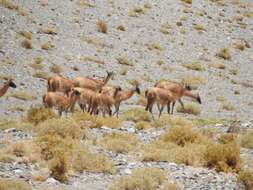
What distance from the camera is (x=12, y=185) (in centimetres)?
1109

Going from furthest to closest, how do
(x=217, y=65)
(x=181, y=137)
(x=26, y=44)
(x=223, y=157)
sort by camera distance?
(x=217, y=65)
(x=26, y=44)
(x=181, y=137)
(x=223, y=157)

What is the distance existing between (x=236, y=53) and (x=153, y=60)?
7.06 meters

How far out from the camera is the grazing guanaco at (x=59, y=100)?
21500 millimetres

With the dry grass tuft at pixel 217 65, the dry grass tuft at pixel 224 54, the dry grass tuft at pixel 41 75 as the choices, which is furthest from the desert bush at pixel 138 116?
the dry grass tuft at pixel 224 54

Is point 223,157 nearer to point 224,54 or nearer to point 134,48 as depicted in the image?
point 134,48

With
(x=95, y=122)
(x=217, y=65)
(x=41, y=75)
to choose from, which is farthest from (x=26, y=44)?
(x=95, y=122)

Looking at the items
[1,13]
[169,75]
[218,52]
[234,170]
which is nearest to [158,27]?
[218,52]

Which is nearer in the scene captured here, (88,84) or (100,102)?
(100,102)

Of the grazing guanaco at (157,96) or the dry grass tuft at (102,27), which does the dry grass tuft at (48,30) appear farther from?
the grazing guanaco at (157,96)

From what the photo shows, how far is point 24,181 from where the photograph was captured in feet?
39.6

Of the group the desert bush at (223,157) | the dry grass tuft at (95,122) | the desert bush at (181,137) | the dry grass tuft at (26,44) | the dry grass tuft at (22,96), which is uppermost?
the desert bush at (223,157)

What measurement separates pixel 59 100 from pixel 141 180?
9.82 m

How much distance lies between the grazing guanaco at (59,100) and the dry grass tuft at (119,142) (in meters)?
5.08

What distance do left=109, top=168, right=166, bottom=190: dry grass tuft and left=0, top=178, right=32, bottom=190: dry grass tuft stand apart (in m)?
1.76
